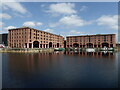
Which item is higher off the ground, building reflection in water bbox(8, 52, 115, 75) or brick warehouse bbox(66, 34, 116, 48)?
brick warehouse bbox(66, 34, 116, 48)

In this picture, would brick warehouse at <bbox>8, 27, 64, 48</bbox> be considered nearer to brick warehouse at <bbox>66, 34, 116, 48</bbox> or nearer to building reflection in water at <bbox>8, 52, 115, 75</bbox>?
brick warehouse at <bbox>66, 34, 116, 48</bbox>

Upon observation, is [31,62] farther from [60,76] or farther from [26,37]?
[26,37]

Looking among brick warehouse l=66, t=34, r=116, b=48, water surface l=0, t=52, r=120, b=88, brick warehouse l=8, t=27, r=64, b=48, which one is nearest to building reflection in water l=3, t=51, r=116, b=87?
water surface l=0, t=52, r=120, b=88

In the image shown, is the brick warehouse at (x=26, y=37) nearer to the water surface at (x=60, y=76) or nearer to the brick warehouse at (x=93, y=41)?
the brick warehouse at (x=93, y=41)

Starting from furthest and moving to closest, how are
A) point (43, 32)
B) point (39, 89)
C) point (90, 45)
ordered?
point (90, 45) < point (43, 32) < point (39, 89)

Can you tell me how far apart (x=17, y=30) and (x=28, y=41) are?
15.8 m

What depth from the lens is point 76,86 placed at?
35.4 feet

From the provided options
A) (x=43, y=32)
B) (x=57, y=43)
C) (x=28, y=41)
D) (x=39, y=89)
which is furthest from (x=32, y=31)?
(x=39, y=89)

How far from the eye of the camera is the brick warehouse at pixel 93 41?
98.0 m

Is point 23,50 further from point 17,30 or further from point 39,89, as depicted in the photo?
point 39,89

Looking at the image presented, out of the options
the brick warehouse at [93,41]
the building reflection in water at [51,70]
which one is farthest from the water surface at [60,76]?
the brick warehouse at [93,41]

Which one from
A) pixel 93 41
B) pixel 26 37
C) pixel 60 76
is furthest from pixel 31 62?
pixel 93 41

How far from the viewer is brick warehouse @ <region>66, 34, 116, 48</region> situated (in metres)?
98.0

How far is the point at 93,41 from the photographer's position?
10675cm
